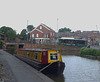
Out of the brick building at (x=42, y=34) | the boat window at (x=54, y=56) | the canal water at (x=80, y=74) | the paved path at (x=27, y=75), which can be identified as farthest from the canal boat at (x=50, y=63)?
the brick building at (x=42, y=34)

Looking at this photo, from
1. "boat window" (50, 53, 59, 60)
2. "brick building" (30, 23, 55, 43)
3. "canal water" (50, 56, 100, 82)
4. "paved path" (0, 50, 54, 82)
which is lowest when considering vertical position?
"canal water" (50, 56, 100, 82)

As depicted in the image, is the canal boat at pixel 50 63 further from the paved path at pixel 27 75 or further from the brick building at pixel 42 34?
the brick building at pixel 42 34

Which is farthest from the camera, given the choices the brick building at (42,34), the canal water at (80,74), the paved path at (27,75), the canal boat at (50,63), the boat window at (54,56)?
the brick building at (42,34)

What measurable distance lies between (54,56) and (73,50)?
4937 cm

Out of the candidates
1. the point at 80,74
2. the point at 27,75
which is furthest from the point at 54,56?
the point at 27,75

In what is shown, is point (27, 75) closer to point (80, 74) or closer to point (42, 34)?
point (80, 74)

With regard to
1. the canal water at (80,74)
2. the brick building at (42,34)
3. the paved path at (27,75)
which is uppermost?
the brick building at (42,34)

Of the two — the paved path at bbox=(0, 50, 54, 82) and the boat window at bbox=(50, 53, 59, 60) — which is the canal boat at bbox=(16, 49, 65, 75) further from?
the paved path at bbox=(0, 50, 54, 82)

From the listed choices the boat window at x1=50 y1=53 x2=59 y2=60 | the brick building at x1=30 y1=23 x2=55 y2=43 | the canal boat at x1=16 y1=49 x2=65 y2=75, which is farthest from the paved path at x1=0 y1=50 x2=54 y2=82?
the brick building at x1=30 y1=23 x2=55 y2=43

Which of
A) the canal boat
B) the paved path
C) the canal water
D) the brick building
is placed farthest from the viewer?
the brick building

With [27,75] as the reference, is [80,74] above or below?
below

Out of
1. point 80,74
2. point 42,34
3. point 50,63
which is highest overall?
point 42,34

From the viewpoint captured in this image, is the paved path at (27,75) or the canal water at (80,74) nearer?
the paved path at (27,75)

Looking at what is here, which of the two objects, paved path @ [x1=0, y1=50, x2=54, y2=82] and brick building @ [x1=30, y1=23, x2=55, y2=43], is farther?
brick building @ [x1=30, y1=23, x2=55, y2=43]
